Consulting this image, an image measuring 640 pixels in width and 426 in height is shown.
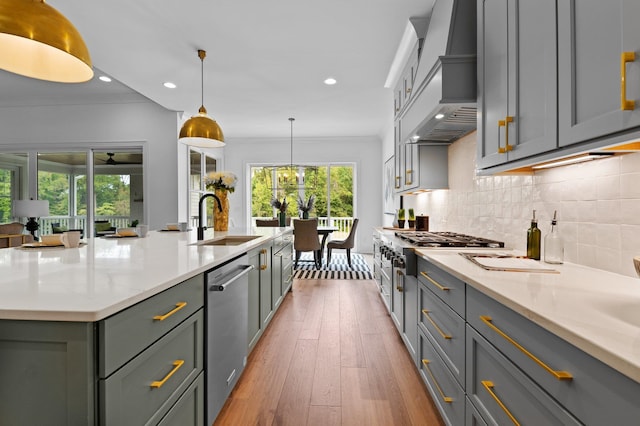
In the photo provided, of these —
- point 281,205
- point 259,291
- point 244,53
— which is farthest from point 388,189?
point 259,291

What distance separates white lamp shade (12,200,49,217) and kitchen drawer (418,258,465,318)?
5.74 metres

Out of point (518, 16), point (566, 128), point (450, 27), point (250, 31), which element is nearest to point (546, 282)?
point (566, 128)

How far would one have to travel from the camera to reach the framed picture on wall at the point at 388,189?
20.3 ft

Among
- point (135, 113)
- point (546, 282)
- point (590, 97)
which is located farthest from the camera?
point (135, 113)

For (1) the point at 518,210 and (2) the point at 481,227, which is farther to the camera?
(2) the point at 481,227

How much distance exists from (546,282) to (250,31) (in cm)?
311

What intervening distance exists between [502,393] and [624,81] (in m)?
0.98

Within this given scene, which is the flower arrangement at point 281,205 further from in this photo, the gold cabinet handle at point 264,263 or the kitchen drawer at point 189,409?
the kitchen drawer at point 189,409

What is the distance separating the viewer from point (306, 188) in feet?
25.5

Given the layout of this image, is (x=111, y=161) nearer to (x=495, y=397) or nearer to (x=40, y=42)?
(x=40, y=42)

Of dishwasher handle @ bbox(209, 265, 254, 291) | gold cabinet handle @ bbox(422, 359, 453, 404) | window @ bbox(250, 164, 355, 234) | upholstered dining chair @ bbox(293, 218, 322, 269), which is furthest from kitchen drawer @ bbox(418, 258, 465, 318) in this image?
window @ bbox(250, 164, 355, 234)

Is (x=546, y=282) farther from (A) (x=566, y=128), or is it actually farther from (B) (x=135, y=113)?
(B) (x=135, y=113)

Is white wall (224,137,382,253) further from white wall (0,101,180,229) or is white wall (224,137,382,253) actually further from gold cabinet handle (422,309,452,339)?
gold cabinet handle (422,309,452,339)

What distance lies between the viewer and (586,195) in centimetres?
147
